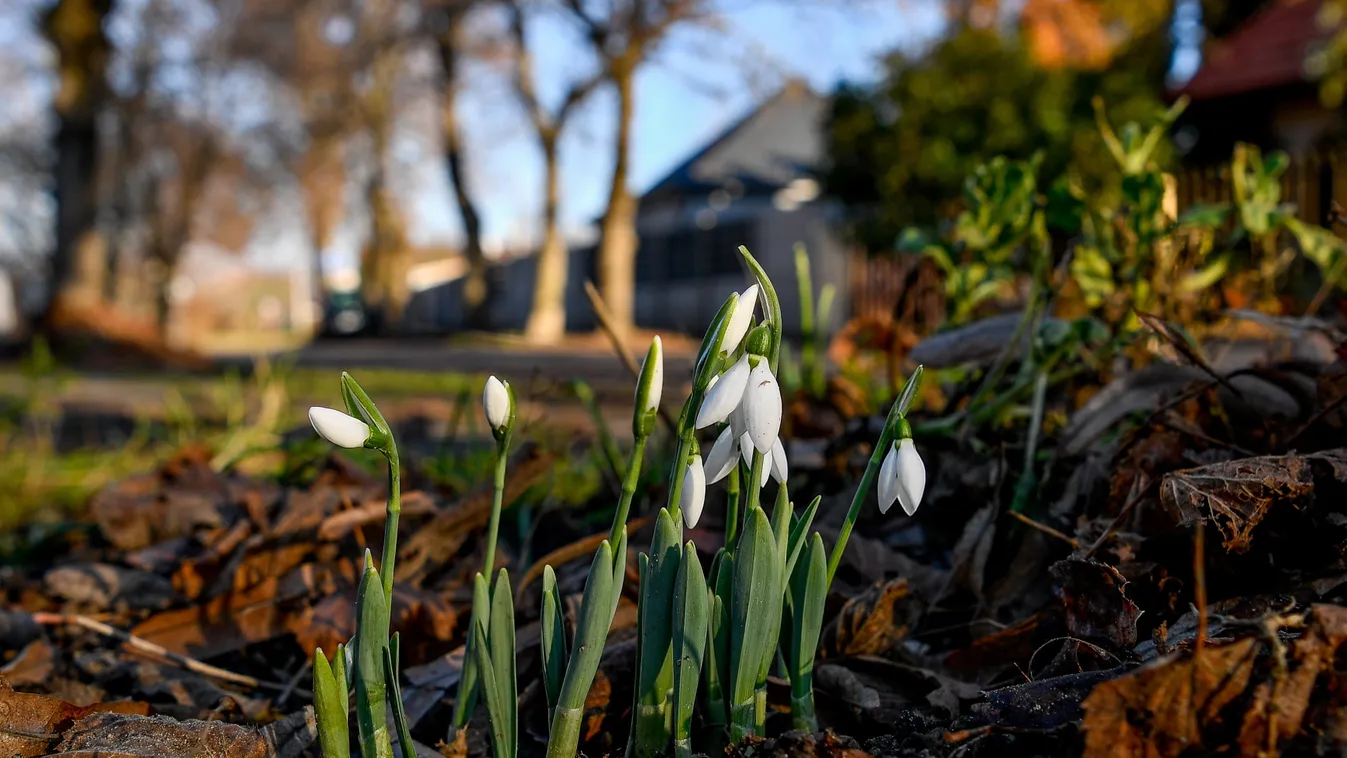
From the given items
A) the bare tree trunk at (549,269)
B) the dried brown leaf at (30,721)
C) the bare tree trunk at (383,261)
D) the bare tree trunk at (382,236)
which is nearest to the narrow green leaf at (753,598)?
the dried brown leaf at (30,721)

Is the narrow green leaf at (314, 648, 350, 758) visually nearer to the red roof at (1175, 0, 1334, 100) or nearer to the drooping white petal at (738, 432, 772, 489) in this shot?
the drooping white petal at (738, 432, 772, 489)

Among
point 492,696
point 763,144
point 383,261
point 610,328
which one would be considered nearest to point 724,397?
point 492,696

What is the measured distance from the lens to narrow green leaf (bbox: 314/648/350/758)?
84cm

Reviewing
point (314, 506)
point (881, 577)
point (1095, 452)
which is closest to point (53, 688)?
point (314, 506)

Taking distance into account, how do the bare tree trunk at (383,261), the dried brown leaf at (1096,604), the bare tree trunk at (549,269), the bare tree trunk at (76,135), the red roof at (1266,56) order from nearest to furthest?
the dried brown leaf at (1096,604)
the bare tree trunk at (76,135)
the red roof at (1266,56)
the bare tree trunk at (549,269)
the bare tree trunk at (383,261)

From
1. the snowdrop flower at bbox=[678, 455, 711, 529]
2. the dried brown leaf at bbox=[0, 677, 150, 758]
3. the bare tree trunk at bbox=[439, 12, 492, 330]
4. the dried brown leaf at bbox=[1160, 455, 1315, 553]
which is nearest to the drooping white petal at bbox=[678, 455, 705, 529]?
the snowdrop flower at bbox=[678, 455, 711, 529]

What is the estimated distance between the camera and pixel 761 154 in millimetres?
34688

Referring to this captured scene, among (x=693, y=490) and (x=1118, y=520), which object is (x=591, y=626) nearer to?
(x=693, y=490)

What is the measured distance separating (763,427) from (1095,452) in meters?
0.88

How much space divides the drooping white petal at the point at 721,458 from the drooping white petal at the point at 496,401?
181mm

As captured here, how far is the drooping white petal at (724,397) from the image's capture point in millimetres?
824

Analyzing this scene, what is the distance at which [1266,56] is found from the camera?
57.0 feet

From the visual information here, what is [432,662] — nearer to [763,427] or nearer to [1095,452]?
[763,427]

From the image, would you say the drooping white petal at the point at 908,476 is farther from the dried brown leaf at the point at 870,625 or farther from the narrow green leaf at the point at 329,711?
the narrow green leaf at the point at 329,711
